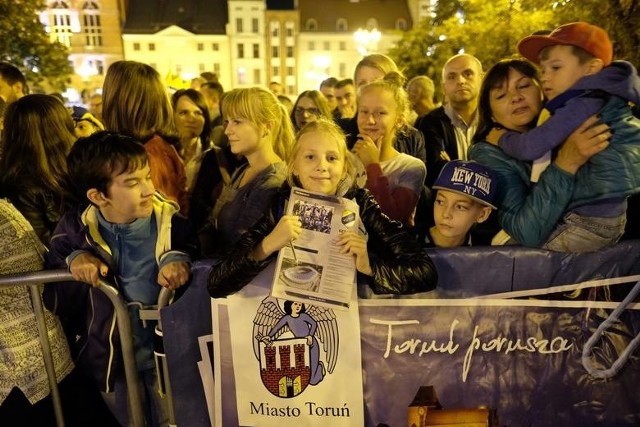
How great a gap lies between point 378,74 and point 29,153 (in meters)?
3.16

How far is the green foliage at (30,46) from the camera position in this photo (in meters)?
18.6

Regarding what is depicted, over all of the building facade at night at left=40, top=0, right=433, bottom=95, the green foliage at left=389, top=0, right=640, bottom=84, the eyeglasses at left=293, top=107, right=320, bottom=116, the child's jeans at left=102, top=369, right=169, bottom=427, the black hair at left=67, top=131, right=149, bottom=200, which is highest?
the building facade at night at left=40, top=0, right=433, bottom=95

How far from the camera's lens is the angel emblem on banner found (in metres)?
2.43

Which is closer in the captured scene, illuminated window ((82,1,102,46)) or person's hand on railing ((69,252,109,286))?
person's hand on railing ((69,252,109,286))

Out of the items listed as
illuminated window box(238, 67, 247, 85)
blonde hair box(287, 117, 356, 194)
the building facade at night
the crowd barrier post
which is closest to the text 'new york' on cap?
blonde hair box(287, 117, 356, 194)

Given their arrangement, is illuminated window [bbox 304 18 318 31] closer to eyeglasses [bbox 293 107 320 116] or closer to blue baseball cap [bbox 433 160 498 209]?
eyeglasses [bbox 293 107 320 116]

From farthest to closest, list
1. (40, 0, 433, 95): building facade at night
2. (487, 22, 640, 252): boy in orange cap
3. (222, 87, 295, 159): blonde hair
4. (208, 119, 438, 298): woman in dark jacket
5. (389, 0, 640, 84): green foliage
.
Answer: (40, 0, 433, 95): building facade at night
(389, 0, 640, 84): green foliage
(222, 87, 295, 159): blonde hair
(487, 22, 640, 252): boy in orange cap
(208, 119, 438, 298): woman in dark jacket

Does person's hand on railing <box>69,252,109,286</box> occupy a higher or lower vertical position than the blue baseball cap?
lower

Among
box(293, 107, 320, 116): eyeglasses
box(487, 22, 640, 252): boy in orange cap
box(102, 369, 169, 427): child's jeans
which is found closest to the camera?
box(487, 22, 640, 252): boy in orange cap

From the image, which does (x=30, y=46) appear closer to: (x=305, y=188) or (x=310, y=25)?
(x=305, y=188)

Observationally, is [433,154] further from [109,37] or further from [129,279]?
[109,37]

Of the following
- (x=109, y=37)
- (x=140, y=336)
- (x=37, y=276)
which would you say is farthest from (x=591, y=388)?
(x=109, y=37)

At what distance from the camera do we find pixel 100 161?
8.45 feet

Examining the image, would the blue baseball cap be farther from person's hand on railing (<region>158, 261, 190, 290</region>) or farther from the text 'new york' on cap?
person's hand on railing (<region>158, 261, 190, 290</region>)
